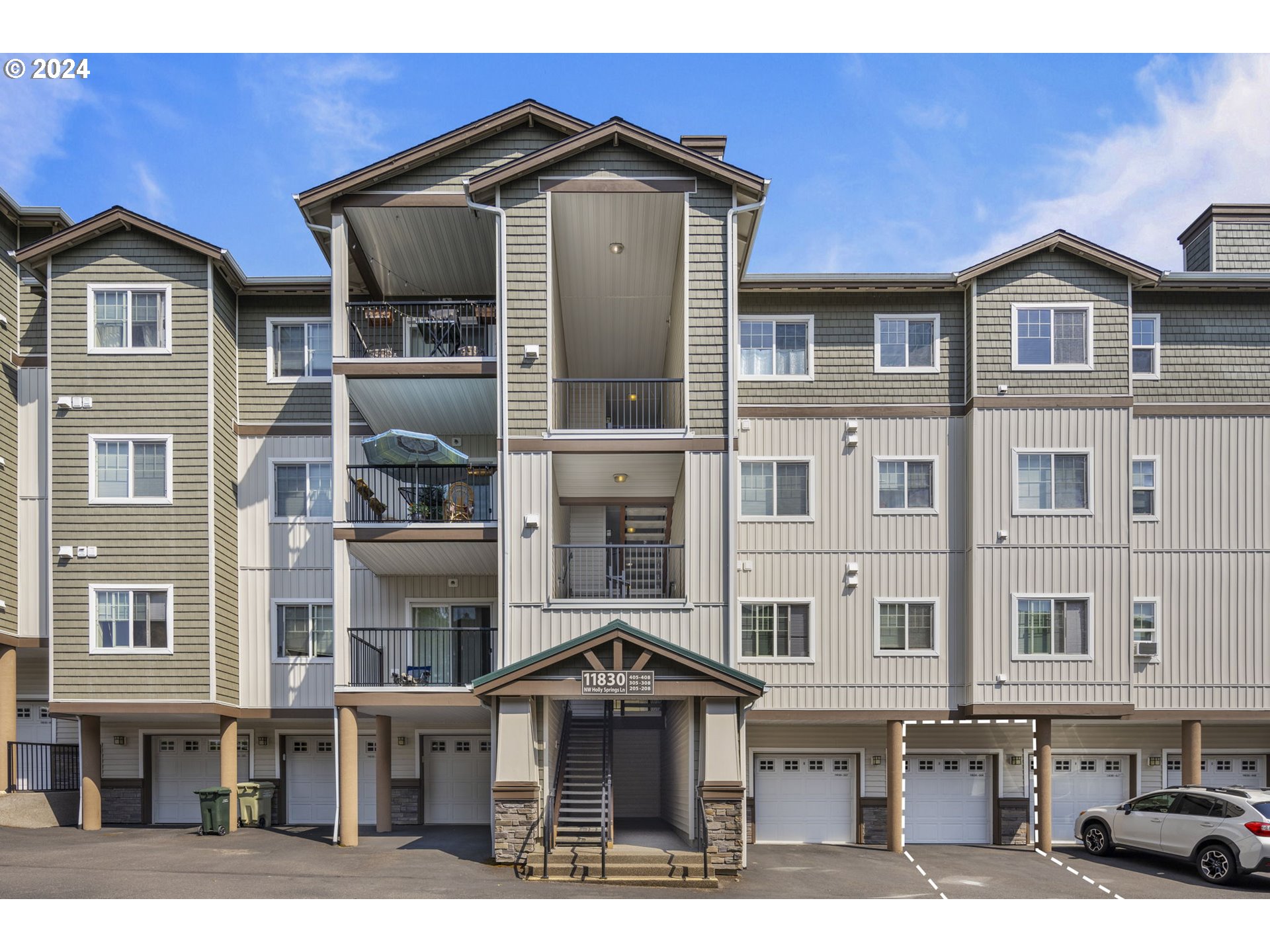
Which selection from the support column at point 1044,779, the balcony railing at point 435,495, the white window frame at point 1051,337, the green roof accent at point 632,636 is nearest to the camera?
the green roof accent at point 632,636

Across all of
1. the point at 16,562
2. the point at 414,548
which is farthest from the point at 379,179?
the point at 16,562

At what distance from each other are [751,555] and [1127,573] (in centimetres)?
719

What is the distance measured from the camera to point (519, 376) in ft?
62.7

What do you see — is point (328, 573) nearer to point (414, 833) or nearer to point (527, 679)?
point (414, 833)

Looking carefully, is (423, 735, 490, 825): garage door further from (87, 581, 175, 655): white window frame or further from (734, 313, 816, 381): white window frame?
(734, 313, 816, 381): white window frame

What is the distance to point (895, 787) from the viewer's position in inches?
819

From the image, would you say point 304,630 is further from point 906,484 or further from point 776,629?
point 906,484

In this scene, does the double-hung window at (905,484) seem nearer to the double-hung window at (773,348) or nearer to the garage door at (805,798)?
the double-hung window at (773,348)

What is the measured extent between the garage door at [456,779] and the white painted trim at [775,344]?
31.6ft

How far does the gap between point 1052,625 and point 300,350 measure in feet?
53.0

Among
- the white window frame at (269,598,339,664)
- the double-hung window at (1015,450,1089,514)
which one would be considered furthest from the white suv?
the white window frame at (269,598,339,664)

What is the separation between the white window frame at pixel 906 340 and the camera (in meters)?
21.7

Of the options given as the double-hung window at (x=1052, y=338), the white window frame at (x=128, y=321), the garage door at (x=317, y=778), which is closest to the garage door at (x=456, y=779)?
the garage door at (x=317, y=778)

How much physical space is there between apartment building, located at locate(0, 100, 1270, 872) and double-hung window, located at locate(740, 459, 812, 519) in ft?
0.23
